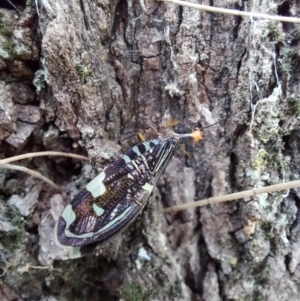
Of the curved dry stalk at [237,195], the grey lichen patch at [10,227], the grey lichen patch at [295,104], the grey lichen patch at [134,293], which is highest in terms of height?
the grey lichen patch at [295,104]

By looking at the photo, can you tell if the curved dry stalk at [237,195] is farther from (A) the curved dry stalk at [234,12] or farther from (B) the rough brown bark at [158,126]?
(A) the curved dry stalk at [234,12]

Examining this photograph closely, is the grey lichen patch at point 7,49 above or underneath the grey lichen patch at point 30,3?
underneath

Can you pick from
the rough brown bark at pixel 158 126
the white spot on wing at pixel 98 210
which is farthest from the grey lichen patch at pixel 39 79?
the white spot on wing at pixel 98 210

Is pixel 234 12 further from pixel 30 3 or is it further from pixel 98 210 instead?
pixel 98 210

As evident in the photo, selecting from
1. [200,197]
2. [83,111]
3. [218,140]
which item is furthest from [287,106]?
[83,111]

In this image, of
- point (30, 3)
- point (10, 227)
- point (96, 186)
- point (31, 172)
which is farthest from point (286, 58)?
point (10, 227)

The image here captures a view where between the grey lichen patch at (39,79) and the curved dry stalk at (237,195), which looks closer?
the curved dry stalk at (237,195)
